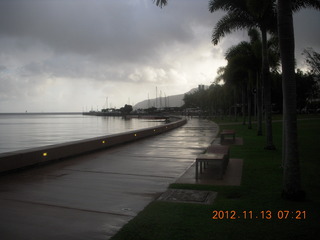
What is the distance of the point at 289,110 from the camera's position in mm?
6500

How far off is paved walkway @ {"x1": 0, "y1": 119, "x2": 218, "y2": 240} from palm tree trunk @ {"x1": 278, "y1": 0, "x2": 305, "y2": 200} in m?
2.69

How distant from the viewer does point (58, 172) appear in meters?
9.52

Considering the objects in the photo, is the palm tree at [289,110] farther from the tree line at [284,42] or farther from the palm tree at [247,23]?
the palm tree at [247,23]

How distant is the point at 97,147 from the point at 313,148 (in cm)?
932

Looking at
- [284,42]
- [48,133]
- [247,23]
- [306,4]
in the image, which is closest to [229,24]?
[247,23]

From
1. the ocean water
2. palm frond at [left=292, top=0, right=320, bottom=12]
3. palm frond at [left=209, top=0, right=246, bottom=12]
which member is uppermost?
palm frond at [left=209, top=0, right=246, bottom=12]

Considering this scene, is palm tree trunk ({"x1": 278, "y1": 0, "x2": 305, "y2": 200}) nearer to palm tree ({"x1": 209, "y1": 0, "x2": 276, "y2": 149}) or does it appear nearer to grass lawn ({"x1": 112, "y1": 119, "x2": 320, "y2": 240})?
grass lawn ({"x1": 112, "y1": 119, "x2": 320, "y2": 240})

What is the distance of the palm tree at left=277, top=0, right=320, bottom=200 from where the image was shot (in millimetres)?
6395

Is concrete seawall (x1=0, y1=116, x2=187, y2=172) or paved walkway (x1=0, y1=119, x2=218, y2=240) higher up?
concrete seawall (x1=0, y1=116, x2=187, y2=172)

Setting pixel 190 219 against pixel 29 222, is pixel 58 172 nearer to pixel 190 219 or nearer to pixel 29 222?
pixel 29 222
